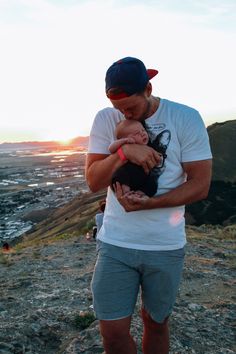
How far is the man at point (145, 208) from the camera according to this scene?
3930mm

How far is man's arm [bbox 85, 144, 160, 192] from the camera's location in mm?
3884

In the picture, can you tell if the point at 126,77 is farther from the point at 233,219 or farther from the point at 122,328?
the point at 233,219

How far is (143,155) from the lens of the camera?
3887mm

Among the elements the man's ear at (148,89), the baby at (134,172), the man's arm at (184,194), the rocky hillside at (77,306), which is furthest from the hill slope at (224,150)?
the baby at (134,172)

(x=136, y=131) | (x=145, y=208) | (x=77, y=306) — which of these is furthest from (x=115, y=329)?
(x=77, y=306)

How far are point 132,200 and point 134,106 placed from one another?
797 millimetres

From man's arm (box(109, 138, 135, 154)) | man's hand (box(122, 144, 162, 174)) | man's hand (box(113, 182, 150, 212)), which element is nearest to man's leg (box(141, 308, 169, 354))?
man's hand (box(113, 182, 150, 212))

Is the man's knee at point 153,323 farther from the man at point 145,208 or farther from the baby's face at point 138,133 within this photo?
A: the baby's face at point 138,133

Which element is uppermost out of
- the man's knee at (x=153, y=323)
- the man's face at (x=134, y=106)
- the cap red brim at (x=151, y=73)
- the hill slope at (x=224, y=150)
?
the cap red brim at (x=151, y=73)

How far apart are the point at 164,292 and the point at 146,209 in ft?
2.49

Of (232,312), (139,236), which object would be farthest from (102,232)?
(232,312)

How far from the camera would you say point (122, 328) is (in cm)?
397

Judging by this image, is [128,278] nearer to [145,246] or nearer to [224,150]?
[145,246]

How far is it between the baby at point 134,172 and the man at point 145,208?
51mm
